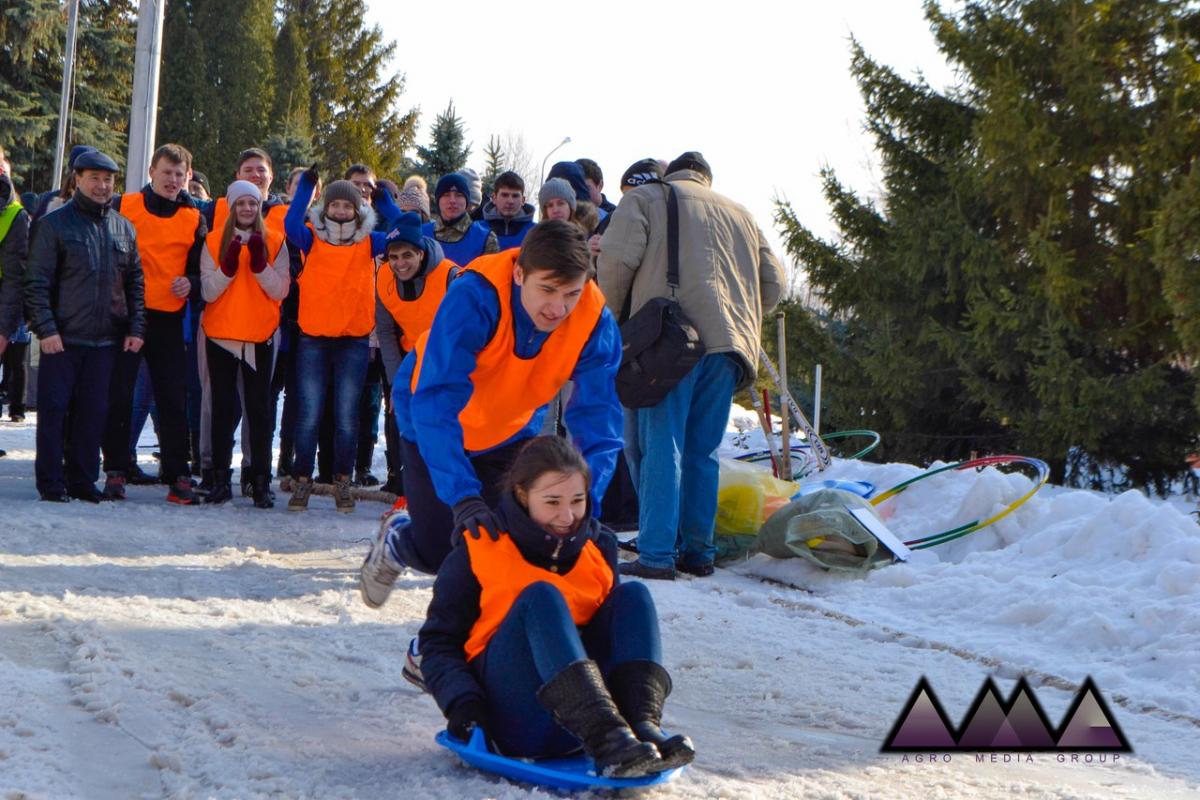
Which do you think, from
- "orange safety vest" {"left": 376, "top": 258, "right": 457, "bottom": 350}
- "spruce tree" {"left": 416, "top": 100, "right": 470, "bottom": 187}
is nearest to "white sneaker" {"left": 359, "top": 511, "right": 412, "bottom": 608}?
"orange safety vest" {"left": 376, "top": 258, "right": 457, "bottom": 350}

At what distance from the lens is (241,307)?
802 cm

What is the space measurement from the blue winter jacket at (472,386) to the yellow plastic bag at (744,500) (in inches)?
111

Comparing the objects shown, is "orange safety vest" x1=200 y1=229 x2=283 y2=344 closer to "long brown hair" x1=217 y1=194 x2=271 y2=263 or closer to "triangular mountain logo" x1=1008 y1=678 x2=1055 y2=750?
"long brown hair" x1=217 y1=194 x2=271 y2=263

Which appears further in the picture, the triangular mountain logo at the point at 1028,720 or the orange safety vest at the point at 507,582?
the triangular mountain logo at the point at 1028,720

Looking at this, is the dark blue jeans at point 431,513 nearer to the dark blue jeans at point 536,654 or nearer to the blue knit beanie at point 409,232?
the dark blue jeans at point 536,654

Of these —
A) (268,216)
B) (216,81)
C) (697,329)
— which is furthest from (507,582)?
(216,81)

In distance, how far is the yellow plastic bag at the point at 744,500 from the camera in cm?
728

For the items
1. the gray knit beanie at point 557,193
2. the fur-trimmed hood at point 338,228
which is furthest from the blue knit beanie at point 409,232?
the gray knit beanie at point 557,193

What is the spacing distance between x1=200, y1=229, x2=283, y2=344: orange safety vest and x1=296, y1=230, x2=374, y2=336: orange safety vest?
0.93 feet

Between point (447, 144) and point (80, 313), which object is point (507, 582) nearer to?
point (80, 313)

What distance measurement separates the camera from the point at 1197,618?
532 centimetres

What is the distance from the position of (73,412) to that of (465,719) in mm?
5312

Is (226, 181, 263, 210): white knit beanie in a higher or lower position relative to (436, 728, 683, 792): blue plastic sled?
Result: higher

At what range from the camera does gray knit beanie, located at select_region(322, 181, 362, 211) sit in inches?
311
